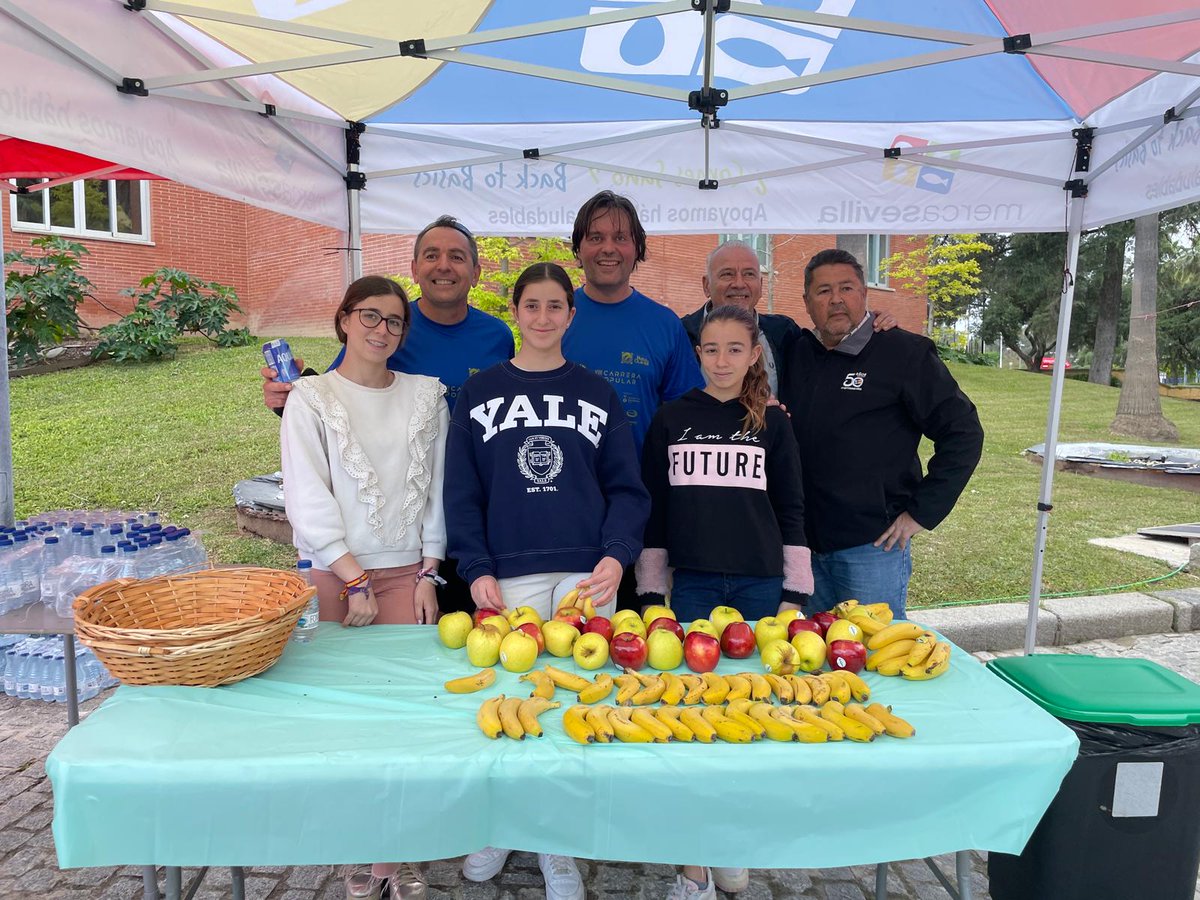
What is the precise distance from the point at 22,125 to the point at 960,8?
362cm

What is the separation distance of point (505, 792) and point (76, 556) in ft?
7.56

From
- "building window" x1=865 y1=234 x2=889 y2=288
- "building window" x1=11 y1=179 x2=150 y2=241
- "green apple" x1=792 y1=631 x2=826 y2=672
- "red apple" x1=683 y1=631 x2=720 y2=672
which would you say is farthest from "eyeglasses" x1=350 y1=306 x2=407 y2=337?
"building window" x1=865 y1=234 x2=889 y2=288

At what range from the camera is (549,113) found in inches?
166

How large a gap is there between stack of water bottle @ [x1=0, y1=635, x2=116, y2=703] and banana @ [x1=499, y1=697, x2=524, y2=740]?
355 centimetres

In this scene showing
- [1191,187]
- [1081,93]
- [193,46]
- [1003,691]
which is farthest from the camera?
[1081,93]

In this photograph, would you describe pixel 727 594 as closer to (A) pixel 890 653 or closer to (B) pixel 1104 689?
(A) pixel 890 653

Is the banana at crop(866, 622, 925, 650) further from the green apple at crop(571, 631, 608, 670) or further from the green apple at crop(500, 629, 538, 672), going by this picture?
the green apple at crop(500, 629, 538, 672)

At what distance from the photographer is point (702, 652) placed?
212 cm

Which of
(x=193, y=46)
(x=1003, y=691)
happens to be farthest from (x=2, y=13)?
(x=1003, y=691)

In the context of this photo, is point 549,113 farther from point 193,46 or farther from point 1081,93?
point 1081,93

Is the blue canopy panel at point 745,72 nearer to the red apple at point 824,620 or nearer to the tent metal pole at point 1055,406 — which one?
the tent metal pole at point 1055,406

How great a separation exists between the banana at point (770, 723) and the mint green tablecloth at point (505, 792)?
0.03m

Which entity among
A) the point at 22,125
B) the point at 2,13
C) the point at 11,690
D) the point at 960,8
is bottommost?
the point at 11,690

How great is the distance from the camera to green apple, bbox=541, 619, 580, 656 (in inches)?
86.0
